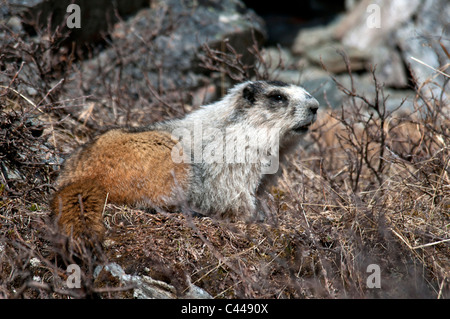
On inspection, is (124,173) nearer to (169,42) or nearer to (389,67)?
(169,42)

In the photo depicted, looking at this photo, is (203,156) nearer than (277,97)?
Yes

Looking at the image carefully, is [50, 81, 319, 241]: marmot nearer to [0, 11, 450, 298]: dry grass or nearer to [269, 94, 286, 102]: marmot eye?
[269, 94, 286, 102]: marmot eye

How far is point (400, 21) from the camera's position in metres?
12.7

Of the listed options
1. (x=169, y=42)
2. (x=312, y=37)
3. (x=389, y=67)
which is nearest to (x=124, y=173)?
(x=169, y=42)

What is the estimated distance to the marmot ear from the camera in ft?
19.0

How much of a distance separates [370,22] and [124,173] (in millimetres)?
10027

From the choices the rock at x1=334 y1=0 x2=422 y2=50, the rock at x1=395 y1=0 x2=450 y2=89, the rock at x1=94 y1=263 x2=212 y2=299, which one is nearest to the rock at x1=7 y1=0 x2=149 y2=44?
the rock at x1=94 y1=263 x2=212 y2=299

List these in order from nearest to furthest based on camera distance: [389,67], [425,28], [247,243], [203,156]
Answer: [247,243]
[203,156]
[425,28]
[389,67]

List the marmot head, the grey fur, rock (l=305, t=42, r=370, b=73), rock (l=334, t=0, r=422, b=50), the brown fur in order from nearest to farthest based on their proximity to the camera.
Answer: the brown fur
the grey fur
the marmot head
rock (l=334, t=0, r=422, b=50)
rock (l=305, t=42, r=370, b=73)

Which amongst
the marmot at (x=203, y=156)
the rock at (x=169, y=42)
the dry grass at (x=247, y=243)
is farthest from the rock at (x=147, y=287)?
the rock at (x=169, y=42)

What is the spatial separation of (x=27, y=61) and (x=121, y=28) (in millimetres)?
2635

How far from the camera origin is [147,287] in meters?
4.07

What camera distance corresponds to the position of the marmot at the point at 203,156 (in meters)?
4.85
